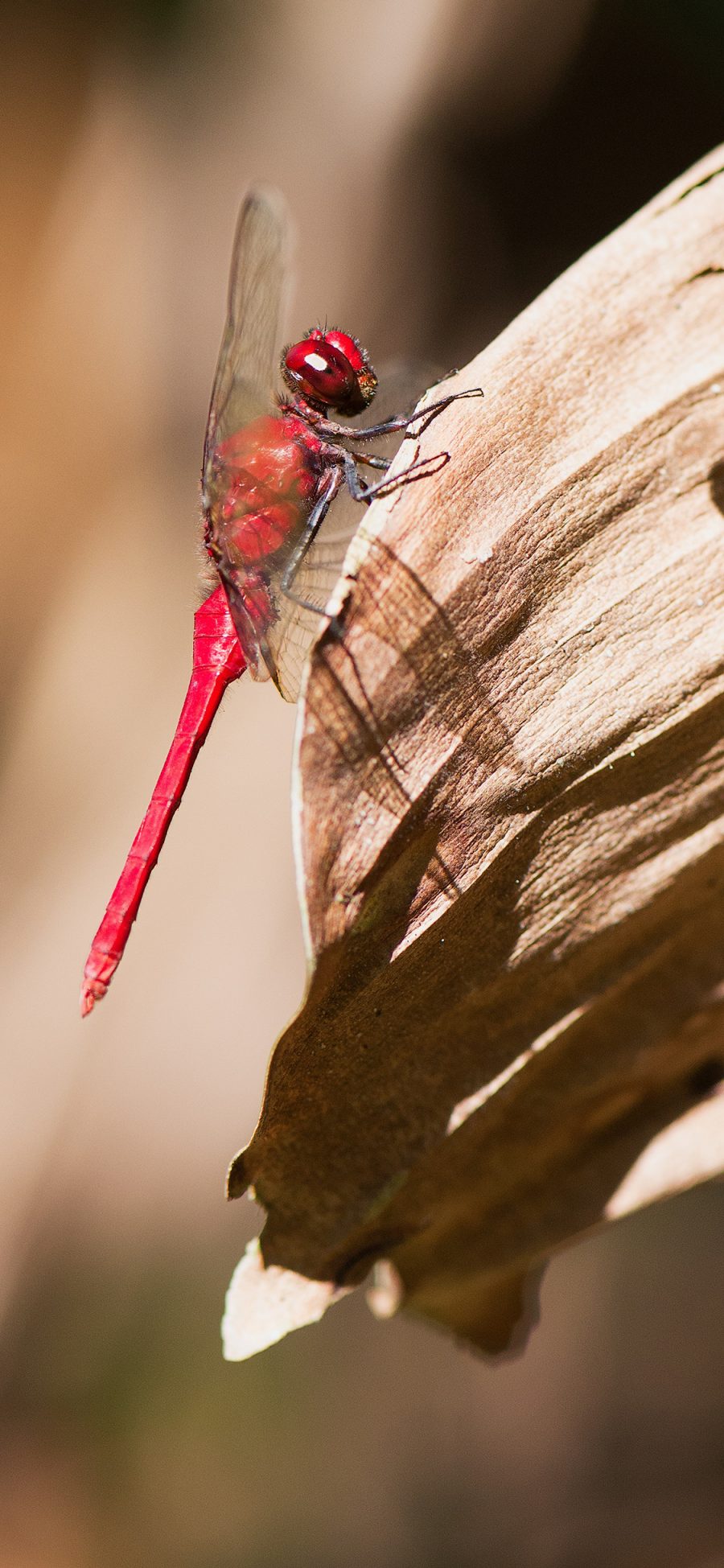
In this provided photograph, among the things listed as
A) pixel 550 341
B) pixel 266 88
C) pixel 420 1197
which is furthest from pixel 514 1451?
pixel 266 88

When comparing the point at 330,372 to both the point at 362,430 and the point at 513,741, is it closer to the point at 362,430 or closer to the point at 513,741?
the point at 362,430

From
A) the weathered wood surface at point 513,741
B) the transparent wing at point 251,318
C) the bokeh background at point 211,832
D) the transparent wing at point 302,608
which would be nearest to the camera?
the weathered wood surface at point 513,741

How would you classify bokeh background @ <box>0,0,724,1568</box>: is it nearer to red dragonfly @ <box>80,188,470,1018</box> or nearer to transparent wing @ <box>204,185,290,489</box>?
transparent wing @ <box>204,185,290,489</box>

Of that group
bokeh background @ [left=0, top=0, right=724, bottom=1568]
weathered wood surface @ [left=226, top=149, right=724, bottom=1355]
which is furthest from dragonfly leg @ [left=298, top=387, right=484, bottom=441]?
bokeh background @ [left=0, top=0, right=724, bottom=1568]

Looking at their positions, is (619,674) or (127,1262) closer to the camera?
(619,674)

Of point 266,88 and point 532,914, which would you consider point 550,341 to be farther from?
point 266,88

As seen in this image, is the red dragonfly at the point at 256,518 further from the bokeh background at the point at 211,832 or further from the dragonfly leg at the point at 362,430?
the bokeh background at the point at 211,832

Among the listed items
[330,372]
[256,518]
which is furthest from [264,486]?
[330,372]

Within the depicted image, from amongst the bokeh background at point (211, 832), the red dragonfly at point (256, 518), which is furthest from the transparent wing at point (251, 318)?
the bokeh background at point (211, 832)
